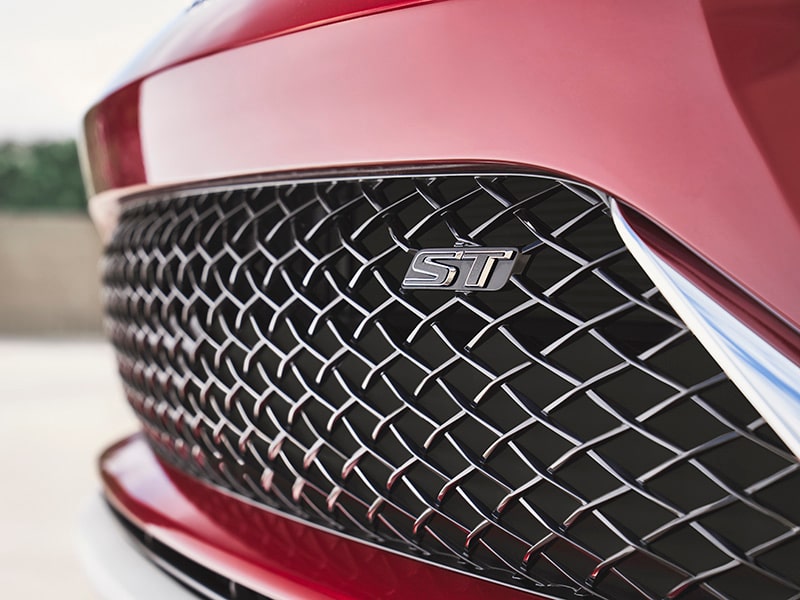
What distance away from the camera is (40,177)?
10781mm

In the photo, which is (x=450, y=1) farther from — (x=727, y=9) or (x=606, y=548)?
(x=606, y=548)

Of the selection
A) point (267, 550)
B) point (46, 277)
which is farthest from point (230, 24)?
point (46, 277)

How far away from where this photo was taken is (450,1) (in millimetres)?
700

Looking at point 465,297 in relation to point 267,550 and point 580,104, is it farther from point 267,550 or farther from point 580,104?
point 267,550

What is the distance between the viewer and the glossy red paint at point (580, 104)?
57cm

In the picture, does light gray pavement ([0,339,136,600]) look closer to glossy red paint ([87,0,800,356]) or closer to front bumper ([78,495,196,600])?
front bumper ([78,495,196,600])

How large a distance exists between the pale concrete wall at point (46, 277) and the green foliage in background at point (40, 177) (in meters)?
1.25

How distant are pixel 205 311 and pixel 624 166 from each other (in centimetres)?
68

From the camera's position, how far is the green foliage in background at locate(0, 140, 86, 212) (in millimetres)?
10703

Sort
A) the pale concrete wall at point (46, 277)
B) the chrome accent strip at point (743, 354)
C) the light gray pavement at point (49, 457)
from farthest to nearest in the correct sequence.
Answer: the pale concrete wall at point (46, 277), the light gray pavement at point (49, 457), the chrome accent strip at point (743, 354)

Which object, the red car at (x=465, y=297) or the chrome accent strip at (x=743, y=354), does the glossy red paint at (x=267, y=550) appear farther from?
the chrome accent strip at (x=743, y=354)

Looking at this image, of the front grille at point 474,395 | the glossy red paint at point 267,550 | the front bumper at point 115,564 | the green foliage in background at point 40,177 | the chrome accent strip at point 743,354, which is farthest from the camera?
the green foliage in background at point 40,177

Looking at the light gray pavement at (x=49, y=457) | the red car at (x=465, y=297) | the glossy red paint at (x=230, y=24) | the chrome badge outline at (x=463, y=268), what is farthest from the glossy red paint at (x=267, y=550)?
the glossy red paint at (x=230, y=24)

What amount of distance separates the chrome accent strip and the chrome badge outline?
0.15 meters
